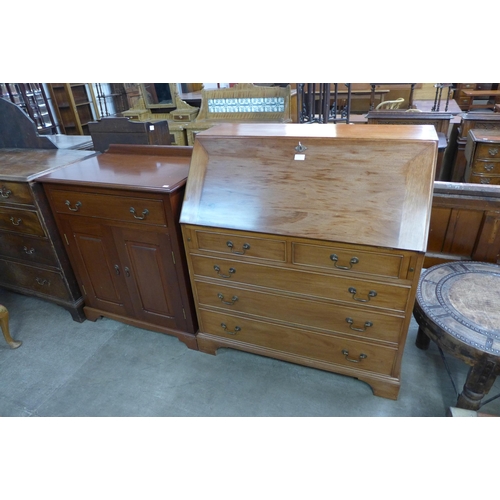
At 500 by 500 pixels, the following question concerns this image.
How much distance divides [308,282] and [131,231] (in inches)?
35.5

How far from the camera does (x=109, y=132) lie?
214 cm

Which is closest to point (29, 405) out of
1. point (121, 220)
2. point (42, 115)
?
point (121, 220)

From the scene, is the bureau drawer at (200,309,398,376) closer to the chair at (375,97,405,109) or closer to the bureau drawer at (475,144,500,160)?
the bureau drawer at (475,144,500,160)

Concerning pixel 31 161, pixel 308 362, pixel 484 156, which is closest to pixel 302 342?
pixel 308 362

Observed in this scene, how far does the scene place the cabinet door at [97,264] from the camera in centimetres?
186

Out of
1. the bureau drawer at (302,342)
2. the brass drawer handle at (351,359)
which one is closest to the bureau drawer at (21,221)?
the bureau drawer at (302,342)

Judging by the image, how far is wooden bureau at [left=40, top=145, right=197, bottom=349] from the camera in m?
1.65

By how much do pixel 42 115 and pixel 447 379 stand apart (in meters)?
5.46

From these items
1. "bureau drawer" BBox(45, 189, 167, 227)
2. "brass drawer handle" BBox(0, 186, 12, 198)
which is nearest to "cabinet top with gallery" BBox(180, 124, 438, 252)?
"bureau drawer" BBox(45, 189, 167, 227)

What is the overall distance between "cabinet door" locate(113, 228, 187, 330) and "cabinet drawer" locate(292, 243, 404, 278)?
2.20ft

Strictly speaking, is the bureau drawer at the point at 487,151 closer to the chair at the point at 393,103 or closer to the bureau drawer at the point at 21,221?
the chair at the point at 393,103

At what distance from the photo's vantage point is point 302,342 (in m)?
1.72

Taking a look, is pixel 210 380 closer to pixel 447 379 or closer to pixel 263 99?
pixel 447 379

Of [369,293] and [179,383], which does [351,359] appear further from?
[179,383]
